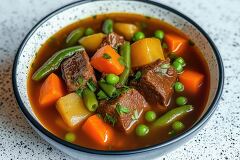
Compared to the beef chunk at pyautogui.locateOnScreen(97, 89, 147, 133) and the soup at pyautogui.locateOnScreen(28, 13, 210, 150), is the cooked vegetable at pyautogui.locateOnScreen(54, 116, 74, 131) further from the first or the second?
the beef chunk at pyautogui.locateOnScreen(97, 89, 147, 133)

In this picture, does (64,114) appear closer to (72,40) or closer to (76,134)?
(76,134)

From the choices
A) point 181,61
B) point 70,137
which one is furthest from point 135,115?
point 181,61

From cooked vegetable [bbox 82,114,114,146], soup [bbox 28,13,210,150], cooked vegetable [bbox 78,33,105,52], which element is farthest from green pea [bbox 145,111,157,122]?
cooked vegetable [bbox 78,33,105,52]

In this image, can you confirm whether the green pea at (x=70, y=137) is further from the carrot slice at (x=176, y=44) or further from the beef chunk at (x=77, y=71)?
the carrot slice at (x=176, y=44)

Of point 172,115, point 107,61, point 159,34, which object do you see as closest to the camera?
point 172,115

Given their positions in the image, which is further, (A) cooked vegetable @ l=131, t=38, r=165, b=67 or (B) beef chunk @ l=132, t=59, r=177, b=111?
(A) cooked vegetable @ l=131, t=38, r=165, b=67

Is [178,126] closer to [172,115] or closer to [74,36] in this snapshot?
[172,115]
